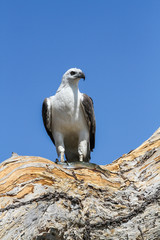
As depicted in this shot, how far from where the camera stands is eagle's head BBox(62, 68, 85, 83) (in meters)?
10.2

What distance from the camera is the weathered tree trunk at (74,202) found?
19.8 ft

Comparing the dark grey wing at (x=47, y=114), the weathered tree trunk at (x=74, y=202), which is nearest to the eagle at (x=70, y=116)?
the dark grey wing at (x=47, y=114)

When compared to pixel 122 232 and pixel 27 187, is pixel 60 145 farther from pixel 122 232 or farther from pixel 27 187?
pixel 122 232

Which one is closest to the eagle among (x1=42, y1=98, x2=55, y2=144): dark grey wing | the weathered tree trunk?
(x1=42, y1=98, x2=55, y2=144): dark grey wing

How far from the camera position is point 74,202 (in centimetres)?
659

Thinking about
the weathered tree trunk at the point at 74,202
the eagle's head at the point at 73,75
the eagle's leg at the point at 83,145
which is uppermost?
the eagle's head at the point at 73,75

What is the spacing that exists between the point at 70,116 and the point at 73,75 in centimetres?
117

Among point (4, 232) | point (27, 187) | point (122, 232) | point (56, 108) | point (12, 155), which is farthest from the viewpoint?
point (56, 108)

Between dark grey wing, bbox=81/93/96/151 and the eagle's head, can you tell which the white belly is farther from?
the eagle's head

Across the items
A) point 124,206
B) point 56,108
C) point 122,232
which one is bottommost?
point 122,232

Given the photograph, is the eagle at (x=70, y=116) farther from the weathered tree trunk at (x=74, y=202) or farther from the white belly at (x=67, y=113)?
the weathered tree trunk at (x=74, y=202)

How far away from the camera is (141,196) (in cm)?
697

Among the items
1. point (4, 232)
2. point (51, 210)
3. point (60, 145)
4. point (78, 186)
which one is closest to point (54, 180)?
point (78, 186)

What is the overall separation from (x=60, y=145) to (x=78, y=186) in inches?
113
